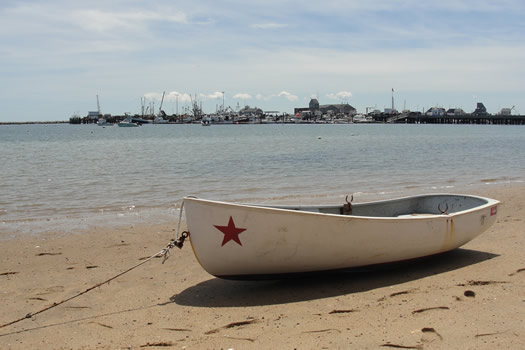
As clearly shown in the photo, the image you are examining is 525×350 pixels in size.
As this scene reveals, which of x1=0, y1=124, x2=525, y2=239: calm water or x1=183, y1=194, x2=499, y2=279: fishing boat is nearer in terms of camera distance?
x1=183, y1=194, x2=499, y2=279: fishing boat

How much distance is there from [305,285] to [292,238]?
88 centimetres

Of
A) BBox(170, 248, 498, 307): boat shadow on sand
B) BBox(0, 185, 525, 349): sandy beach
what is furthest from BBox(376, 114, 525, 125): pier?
BBox(0, 185, 525, 349): sandy beach

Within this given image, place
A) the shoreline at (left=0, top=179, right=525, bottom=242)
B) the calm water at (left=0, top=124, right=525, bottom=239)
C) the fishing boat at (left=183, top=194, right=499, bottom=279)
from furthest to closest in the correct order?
1. the calm water at (left=0, top=124, right=525, bottom=239)
2. the shoreline at (left=0, top=179, right=525, bottom=242)
3. the fishing boat at (left=183, top=194, right=499, bottom=279)

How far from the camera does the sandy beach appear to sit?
4906mm

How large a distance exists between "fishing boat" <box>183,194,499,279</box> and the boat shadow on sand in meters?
0.23

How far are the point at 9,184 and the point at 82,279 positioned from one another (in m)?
14.1

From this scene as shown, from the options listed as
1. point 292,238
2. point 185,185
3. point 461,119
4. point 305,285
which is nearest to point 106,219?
point 305,285

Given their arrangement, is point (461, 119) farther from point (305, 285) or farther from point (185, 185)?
point (305, 285)

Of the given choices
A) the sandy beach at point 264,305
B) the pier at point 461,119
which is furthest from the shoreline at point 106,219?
the pier at point 461,119

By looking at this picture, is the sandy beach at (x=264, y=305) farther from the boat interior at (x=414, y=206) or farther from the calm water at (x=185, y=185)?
the calm water at (x=185, y=185)

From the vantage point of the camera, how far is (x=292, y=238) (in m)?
6.05

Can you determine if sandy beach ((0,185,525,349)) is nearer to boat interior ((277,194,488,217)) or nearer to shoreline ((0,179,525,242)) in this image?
boat interior ((277,194,488,217))

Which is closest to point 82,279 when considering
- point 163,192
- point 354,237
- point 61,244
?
point 61,244

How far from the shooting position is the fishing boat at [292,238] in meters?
5.89
